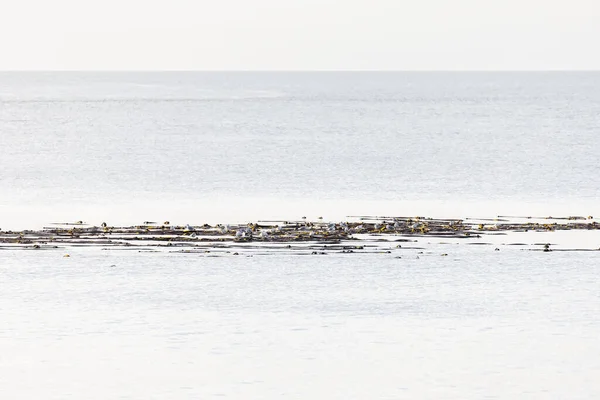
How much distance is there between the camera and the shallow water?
842 inches

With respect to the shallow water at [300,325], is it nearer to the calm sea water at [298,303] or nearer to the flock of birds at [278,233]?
the calm sea water at [298,303]

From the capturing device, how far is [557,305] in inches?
1072

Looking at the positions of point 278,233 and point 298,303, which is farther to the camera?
point 278,233

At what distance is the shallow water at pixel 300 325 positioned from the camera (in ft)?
70.1

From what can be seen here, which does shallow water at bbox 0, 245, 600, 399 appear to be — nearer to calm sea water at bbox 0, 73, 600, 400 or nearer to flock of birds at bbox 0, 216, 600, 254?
calm sea water at bbox 0, 73, 600, 400

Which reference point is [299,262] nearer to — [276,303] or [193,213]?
[276,303]

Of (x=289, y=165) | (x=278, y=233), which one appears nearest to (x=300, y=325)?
(x=278, y=233)

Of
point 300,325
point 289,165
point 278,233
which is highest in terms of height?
point 289,165

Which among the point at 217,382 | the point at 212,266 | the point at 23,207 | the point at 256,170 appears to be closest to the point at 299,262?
the point at 212,266

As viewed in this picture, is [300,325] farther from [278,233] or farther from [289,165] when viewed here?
[289,165]

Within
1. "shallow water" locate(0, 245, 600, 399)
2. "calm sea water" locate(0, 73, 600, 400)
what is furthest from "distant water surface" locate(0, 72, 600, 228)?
"shallow water" locate(0, 245, 600, 399)

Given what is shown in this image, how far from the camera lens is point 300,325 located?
25.4 meters

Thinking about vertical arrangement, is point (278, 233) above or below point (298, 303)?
above

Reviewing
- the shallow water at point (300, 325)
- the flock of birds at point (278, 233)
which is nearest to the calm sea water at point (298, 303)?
the shallow water at point (300, 325)
